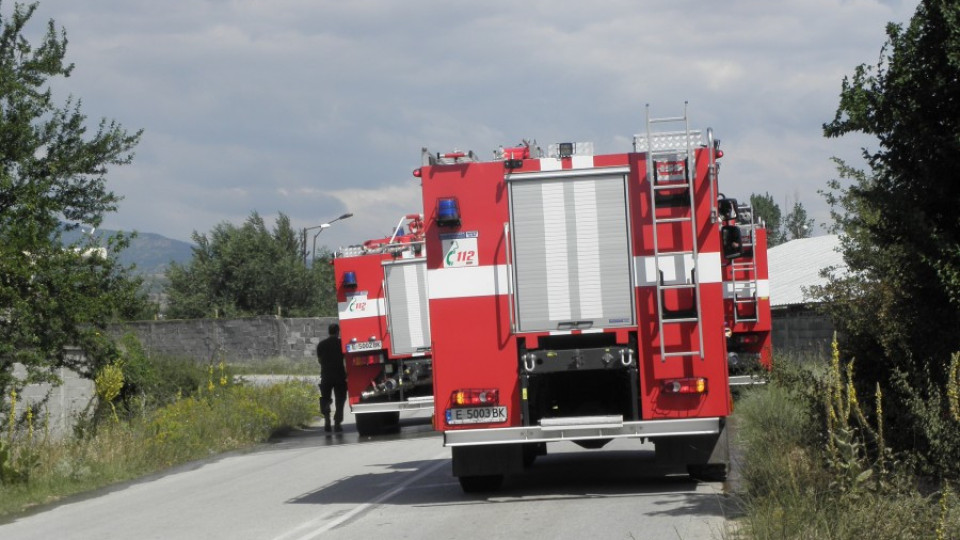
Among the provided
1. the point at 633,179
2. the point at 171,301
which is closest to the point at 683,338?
the point at 633,179

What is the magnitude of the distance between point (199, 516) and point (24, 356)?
6.77 meters

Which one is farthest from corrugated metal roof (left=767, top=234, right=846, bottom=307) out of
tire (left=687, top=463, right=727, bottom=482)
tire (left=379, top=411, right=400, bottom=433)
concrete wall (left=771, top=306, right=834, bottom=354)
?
tire (left=687, top=463, right=727, bottom=482)

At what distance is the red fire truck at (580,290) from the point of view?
11672 mm

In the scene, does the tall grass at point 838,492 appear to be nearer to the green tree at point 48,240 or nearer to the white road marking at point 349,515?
the white road marking at point 349,515

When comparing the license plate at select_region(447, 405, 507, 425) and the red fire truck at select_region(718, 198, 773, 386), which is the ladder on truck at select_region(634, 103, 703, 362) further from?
the red fire truck at select_region(718, 198, 773, 386)

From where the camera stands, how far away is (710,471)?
12.5 meters

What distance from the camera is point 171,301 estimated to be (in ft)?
251

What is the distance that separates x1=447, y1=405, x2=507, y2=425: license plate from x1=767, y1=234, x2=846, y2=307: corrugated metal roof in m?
32.1

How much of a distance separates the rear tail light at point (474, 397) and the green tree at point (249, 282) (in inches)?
2389

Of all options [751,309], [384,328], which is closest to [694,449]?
[751,309]

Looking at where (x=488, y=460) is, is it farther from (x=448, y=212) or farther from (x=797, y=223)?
(x=797, y=223)

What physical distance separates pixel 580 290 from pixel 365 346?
9828 mm

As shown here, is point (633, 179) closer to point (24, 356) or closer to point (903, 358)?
point (903, 358)

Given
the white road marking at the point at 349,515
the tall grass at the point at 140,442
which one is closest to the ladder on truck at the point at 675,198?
the white road marking at the point at 349,515
